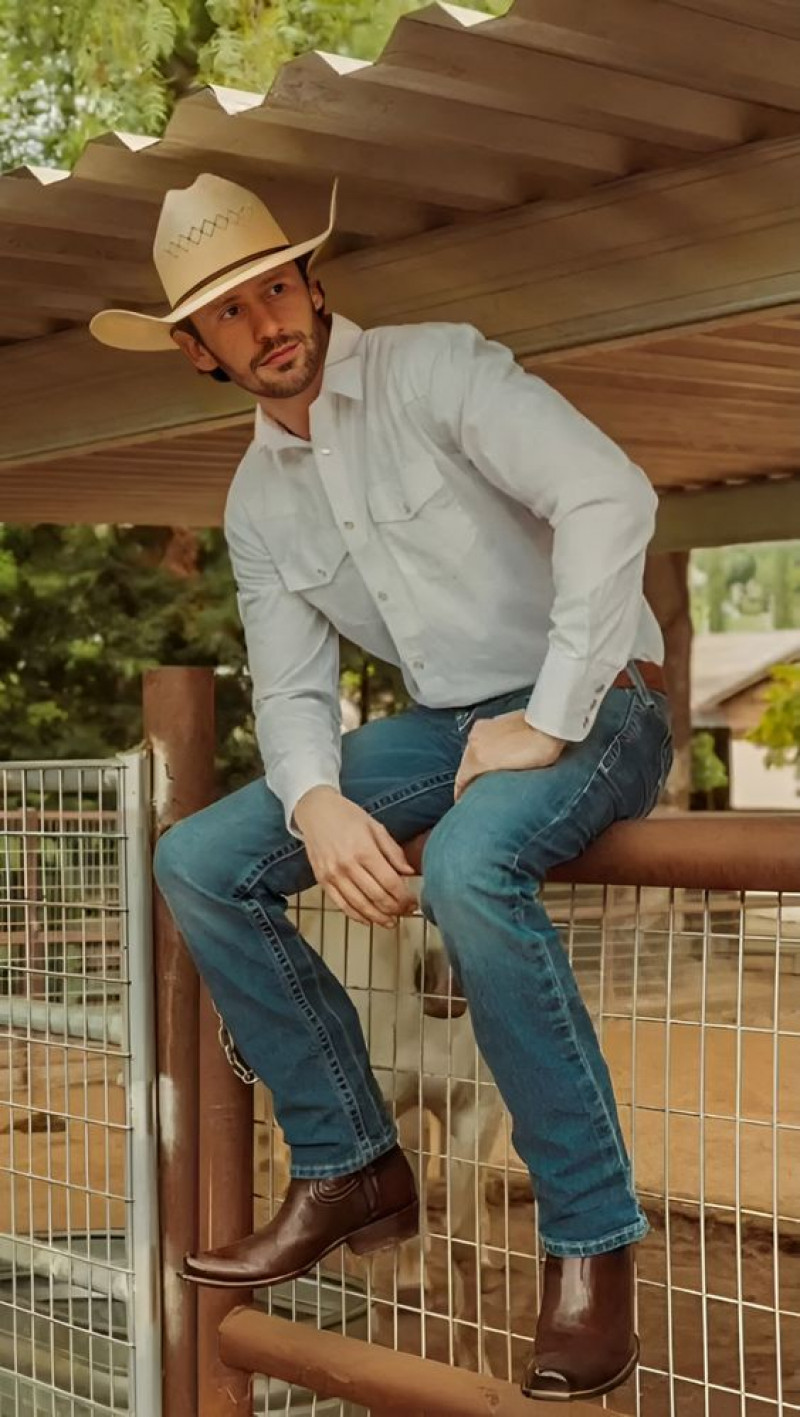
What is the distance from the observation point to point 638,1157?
408 centimetres

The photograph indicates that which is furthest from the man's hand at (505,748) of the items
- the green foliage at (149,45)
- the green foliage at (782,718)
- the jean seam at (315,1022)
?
the green foliage at (782,718)

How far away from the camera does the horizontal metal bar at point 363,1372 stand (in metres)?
2.88

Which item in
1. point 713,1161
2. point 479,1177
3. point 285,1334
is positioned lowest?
point 713,1161

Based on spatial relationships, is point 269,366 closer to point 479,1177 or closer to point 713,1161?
point 479,1177

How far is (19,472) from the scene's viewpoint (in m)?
8.62

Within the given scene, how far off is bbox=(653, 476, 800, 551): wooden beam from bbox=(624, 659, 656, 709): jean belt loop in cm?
650

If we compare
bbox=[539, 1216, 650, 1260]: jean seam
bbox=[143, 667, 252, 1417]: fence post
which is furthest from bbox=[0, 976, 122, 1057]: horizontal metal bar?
bbox=[539, 1216, 650, 1260]: jean seam

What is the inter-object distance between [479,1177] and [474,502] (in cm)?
104

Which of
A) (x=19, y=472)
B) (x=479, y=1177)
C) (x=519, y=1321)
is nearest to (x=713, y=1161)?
(x=519, y=1321)

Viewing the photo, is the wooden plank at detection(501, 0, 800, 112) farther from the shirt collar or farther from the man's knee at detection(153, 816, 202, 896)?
the man's knee at detection(153, 816, 202, 896)

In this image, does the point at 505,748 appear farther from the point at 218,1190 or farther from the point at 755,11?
the point at 755,11

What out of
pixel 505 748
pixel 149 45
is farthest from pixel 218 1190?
pixel 149 45

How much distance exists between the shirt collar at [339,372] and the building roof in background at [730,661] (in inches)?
1126

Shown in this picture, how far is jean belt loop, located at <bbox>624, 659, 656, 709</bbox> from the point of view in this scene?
119 inches
